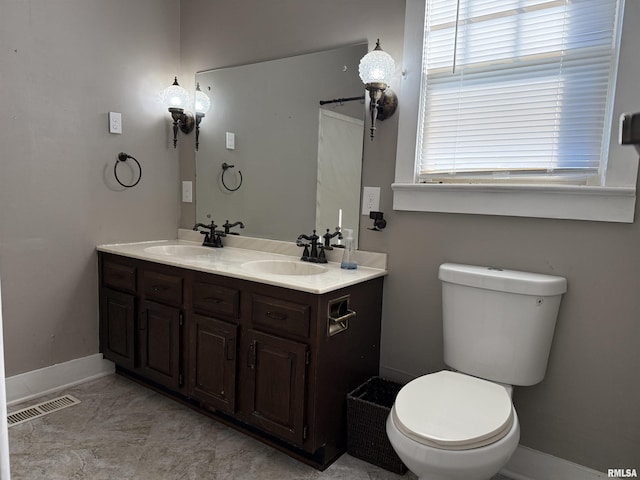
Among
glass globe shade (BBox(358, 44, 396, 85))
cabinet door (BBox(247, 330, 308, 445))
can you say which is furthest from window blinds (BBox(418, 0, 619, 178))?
cabinet door (BBox(247, 330, 308, 445))

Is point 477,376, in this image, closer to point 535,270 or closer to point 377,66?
point 535,270

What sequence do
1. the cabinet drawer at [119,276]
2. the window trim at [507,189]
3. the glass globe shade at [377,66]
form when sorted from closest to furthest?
1. the window trim at [507,189]
2. the glass globe shade at [377,66]
3. the cabinet drawer at [119,276]

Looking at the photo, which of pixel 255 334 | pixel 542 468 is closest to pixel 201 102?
pixel 255 334

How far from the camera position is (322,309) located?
1719 mm

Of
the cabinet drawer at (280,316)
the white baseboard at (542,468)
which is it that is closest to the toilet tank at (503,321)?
the white baseboard at (542,468)

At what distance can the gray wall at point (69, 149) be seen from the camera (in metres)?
2.21

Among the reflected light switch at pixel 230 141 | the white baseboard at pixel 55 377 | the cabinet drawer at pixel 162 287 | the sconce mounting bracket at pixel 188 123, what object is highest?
the sconce mounting bracket at pixel 188 123

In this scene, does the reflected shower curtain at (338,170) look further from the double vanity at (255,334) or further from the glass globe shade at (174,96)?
the glass globe shade at (174,96)

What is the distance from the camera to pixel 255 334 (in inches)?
74.9

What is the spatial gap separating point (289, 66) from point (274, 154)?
476 millimetres

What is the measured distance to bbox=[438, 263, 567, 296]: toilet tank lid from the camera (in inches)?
64.4

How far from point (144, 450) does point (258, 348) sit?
68 centimetres

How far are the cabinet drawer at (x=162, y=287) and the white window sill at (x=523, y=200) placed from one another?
3.73 ft

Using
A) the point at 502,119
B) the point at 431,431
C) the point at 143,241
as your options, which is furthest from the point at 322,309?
the point at 143,241
